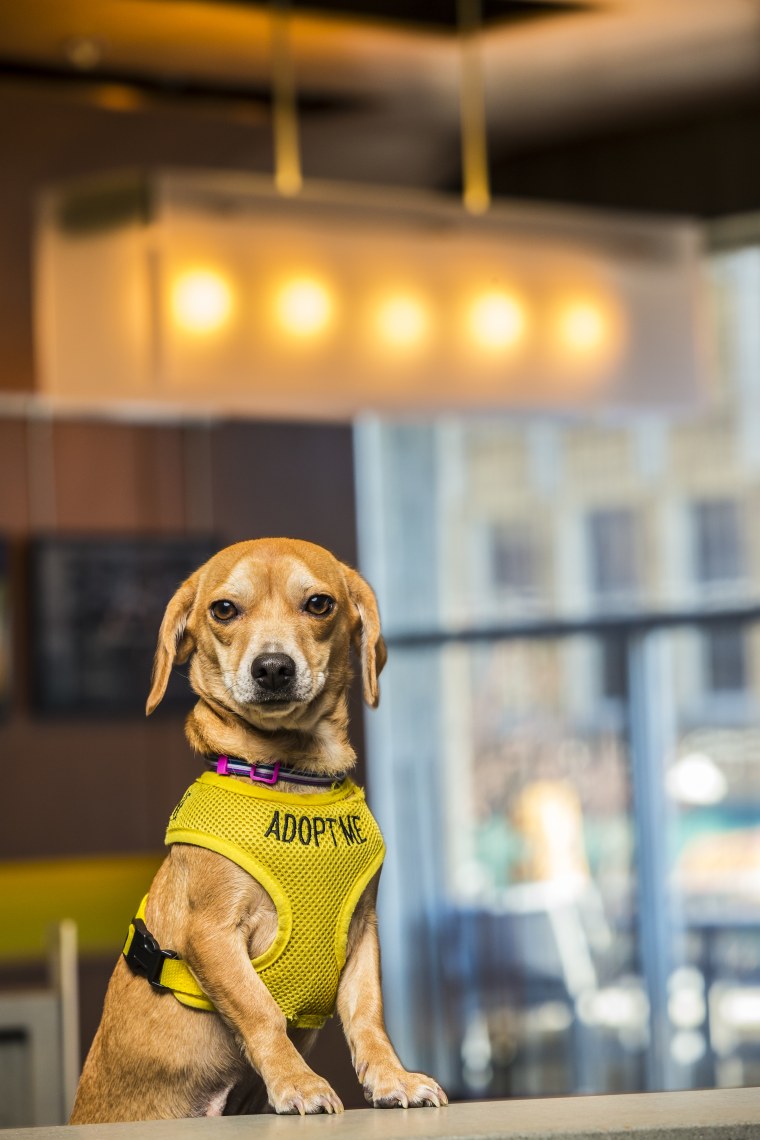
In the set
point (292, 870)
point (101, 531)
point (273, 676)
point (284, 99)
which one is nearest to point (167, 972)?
point (292, 870)

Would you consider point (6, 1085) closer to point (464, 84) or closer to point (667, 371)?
point (667, 371)

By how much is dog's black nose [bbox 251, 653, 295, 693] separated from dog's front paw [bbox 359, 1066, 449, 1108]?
290mm

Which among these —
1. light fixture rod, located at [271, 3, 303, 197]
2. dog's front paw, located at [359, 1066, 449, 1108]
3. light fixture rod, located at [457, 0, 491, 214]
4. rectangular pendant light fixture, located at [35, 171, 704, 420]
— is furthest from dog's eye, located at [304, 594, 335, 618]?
light fixture rod, located at [457, 0, 491, 214]

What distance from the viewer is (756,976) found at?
3.96 meters

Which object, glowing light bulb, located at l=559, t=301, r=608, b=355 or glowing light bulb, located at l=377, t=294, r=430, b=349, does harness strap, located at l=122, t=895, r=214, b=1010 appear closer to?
glowing light bulb, located at l=377, t=294, r=430, b=349

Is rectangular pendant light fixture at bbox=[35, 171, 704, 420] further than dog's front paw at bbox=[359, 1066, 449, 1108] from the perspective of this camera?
Yes

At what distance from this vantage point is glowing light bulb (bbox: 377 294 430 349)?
2941 millimetres

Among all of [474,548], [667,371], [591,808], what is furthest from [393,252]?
[474,548]

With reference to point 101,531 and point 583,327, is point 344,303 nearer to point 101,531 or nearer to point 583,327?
point 583,327

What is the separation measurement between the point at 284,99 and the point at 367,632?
3.35 metres

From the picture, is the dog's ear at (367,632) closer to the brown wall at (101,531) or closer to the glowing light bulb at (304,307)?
the glowing light bulb at (304,307)

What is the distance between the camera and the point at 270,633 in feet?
3.89

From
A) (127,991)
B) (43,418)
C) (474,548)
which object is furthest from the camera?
(474,548)

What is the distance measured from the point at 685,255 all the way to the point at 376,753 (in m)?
2.07
